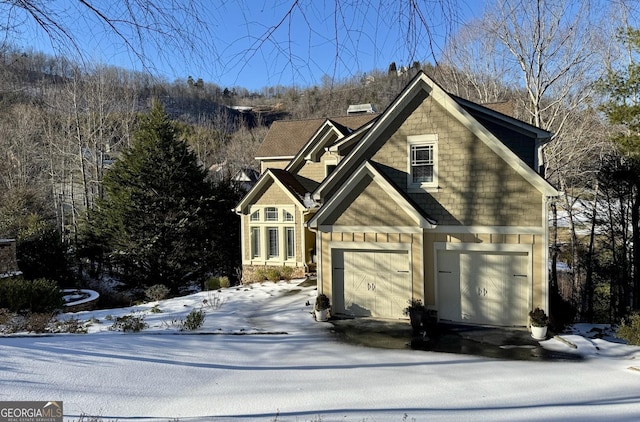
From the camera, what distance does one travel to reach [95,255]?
1070 inches

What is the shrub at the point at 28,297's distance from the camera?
47.1 ft

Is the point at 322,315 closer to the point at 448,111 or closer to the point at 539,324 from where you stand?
the point at 539,324

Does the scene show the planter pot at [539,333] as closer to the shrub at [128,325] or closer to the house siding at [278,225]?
the shrub at [128,325]

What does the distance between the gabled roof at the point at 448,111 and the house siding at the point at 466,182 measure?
0.16 metres

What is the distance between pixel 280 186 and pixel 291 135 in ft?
20.4

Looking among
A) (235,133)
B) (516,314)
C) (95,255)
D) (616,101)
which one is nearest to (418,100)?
(516,314)

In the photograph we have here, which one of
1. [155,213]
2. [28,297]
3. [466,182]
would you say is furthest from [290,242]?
[466,182]

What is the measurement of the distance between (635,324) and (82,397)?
11.6 metres

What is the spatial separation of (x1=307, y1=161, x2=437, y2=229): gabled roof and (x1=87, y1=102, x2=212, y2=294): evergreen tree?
47.8 ft

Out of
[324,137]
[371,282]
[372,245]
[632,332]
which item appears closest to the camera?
[632,332]

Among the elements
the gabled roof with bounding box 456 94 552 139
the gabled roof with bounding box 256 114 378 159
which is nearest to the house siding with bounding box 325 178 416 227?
the gabled roof with bounding box 456 94 552 139

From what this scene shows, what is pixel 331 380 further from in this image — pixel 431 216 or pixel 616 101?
pixel 616 101

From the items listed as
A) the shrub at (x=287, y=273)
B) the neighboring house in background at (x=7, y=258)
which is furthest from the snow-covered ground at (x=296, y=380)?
the neighboring house in background at (x=7, y=258)

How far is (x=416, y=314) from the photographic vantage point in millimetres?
11344
